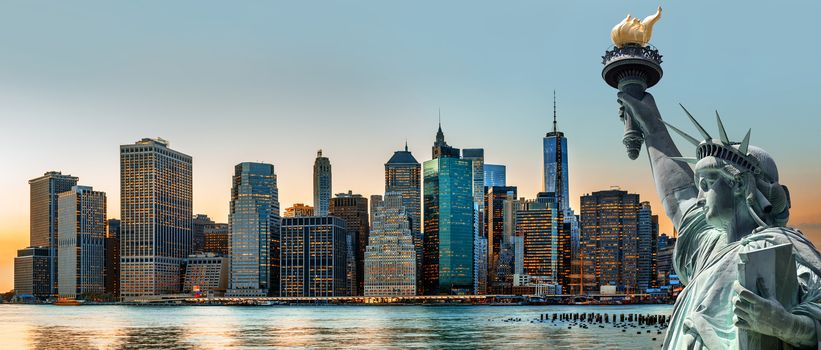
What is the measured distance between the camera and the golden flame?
7.84 metres

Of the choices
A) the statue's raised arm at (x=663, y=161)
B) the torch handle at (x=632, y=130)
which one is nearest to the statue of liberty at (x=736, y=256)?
the statue's raised arm at (x=663, y=161)

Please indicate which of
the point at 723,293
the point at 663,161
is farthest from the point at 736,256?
the point at 663,161

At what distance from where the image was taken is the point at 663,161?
7320mm

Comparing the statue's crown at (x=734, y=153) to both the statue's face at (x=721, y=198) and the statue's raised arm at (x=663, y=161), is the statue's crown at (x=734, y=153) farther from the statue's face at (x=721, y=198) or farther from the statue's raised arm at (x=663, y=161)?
the statue's raised arm at (x=663, y=161)

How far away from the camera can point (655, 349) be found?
51.2 m

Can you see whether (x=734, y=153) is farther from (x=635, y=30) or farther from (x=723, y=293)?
(x=635, y=30)

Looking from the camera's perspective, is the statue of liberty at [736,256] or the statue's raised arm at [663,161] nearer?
the statue of liberty at [736,256]

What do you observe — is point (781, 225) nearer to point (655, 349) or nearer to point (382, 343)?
point (655, 349)

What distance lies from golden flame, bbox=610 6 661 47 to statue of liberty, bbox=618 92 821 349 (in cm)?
210

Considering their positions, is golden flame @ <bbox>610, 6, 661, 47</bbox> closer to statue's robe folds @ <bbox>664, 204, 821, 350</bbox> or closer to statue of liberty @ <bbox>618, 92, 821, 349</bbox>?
statue of liberty @ <bbox>618, 92, 821, 349</bbox>

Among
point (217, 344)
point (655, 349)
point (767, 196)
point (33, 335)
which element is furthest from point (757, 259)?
point (33, 335)

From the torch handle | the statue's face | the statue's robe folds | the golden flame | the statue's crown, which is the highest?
the golden flame

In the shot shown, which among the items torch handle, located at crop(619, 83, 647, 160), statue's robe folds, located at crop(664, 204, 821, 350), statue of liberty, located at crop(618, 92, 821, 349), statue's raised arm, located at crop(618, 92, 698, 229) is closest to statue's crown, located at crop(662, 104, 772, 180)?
statue of liberty, located at crop(618, 92, 821, 349)

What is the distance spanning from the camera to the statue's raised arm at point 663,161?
23.1ft
